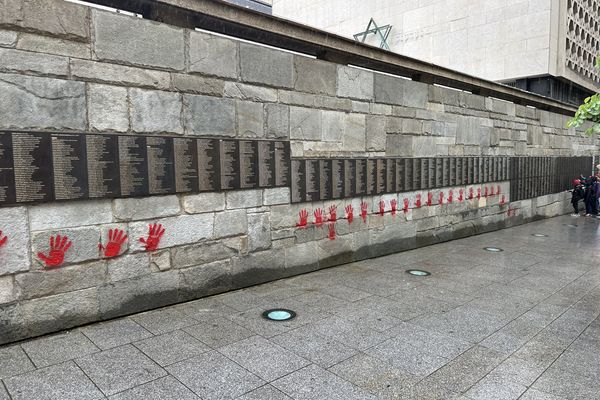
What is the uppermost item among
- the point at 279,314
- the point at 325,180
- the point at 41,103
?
the point at 41,103

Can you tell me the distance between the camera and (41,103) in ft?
13.0

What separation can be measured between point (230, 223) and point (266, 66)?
85.1 inches

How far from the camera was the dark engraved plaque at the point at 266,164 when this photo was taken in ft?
18.8

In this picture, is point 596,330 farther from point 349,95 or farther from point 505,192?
point 505,192

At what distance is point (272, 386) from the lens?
318cm

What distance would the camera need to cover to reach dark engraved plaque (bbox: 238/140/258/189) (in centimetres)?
553

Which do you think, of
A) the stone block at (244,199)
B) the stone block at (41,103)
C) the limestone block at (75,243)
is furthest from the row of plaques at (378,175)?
the stone block at (41,103)

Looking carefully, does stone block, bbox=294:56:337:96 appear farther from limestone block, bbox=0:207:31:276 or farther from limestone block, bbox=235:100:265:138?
limestone block, bbox=0:207:31:276

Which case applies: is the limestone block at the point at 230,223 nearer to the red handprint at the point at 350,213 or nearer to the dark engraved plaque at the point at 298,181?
the dark engraved plaque at the point at 298,181

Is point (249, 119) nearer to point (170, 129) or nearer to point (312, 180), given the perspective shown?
point (170, 129)

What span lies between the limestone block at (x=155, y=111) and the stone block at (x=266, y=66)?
1.08 meters

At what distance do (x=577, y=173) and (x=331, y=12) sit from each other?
12778 mm

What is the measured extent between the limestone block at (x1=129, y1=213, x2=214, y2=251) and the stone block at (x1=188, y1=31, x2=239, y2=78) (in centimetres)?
175

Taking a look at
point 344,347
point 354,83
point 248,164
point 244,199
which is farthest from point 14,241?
point 354,83
